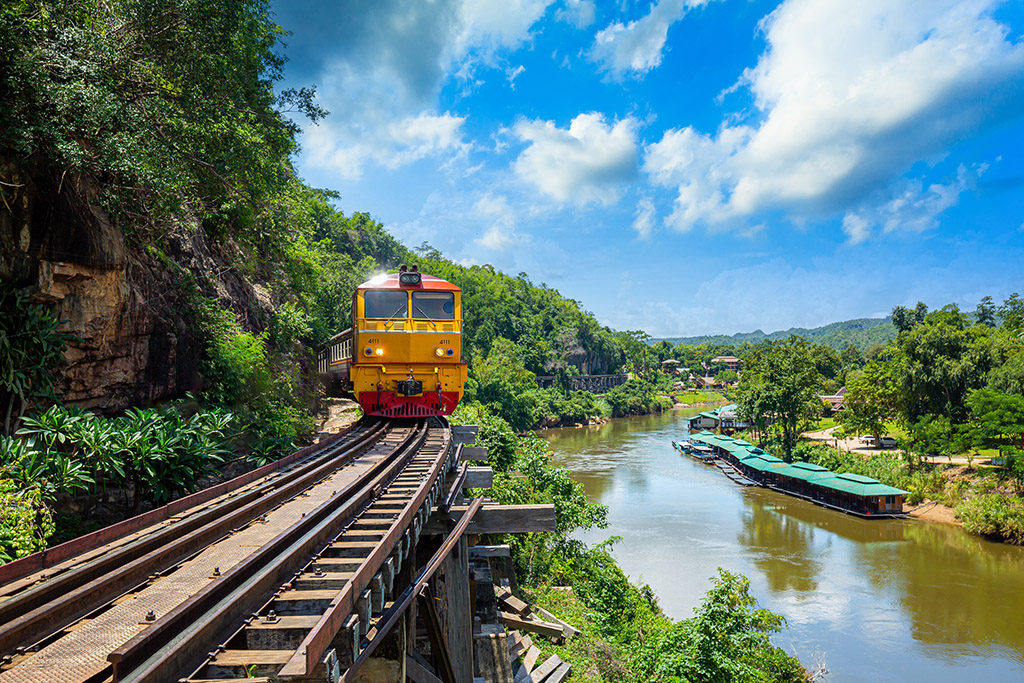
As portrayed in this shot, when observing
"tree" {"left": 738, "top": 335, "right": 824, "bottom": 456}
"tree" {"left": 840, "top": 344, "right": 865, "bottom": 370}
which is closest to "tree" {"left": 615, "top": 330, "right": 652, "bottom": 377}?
"tree" {"left": 840, "top": 344, "right": 865, "bottom": 370}

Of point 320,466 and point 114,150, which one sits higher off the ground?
point 114,150

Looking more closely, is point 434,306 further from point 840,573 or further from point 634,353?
point 634,353

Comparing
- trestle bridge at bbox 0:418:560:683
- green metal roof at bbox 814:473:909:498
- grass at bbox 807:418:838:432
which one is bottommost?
green metal roof at bbox 814:473:909:498

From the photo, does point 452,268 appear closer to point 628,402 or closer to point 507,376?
point 507,376

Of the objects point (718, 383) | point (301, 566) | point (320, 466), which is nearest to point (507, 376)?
point (320, 466)

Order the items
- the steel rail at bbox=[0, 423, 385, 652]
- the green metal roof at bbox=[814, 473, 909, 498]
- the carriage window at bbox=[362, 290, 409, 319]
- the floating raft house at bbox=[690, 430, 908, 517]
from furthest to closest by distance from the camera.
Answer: the floating raft house at bbox=[690, 430, 908, 517] < the green metal roof at bbox=[814, 473, 909, 498] < the carriage window at bbox=[362, 290, 409, 319] < the steel rail at bbox=[0, 423, 385, 652]

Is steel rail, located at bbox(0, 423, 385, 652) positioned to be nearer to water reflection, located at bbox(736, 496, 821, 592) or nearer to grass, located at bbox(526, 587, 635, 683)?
grass, located at bbox(526, 587, 635, 683)

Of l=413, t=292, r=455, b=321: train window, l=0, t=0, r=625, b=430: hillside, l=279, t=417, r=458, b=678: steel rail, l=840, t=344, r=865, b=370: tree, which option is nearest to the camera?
l=279, t=417, r=458, b=678: steel rail

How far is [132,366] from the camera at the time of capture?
10.0 metres

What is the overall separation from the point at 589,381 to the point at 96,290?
242 ft

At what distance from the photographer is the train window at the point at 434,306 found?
12734 mm

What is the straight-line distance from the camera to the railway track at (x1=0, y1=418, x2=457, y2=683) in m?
2.80

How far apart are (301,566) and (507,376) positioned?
50762 millimetres

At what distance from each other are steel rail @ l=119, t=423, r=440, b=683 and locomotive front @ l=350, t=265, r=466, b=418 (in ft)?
22.7
